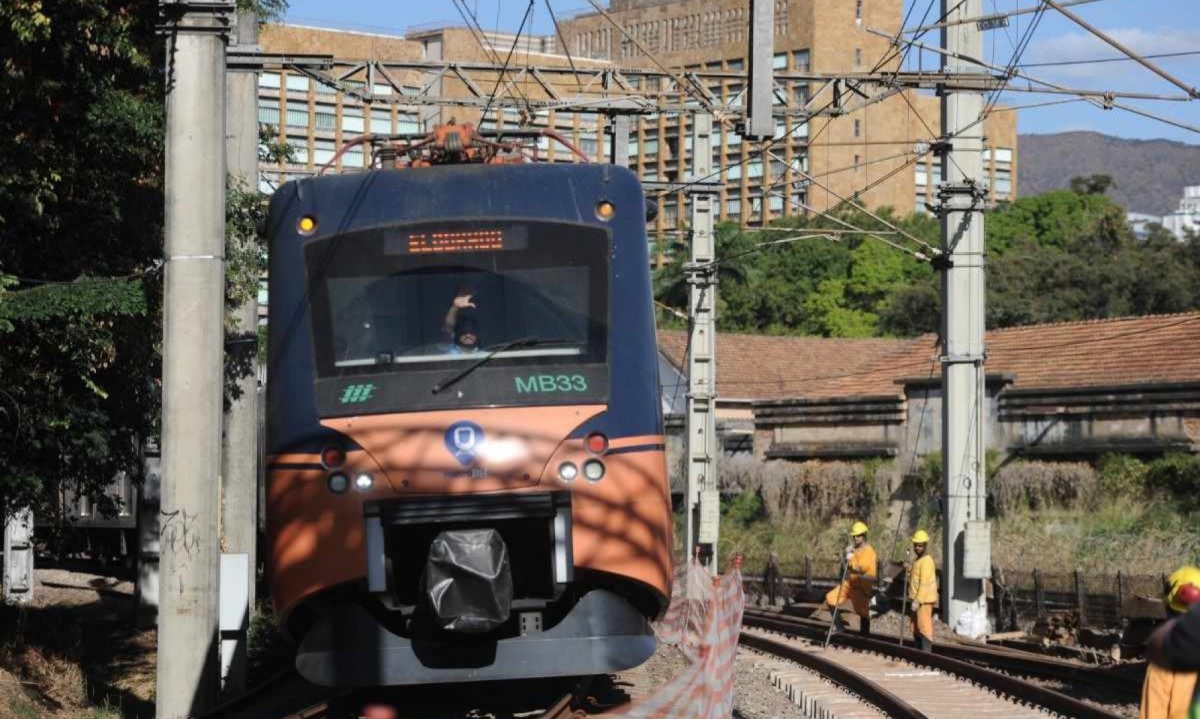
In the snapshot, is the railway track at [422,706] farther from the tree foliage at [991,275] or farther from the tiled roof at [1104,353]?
the tree foliage at [991,275]

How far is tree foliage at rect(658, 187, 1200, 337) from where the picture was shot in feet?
212

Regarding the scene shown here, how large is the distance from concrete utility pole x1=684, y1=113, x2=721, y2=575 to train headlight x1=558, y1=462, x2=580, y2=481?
17.2 metres

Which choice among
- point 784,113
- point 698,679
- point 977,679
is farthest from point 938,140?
point 698,679

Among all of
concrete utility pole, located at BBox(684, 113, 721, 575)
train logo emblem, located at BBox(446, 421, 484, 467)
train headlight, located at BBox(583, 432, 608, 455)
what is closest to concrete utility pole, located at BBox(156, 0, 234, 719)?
train logo emblem, located at BBox(446, 421, 484, 467)

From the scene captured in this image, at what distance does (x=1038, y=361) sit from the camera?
139 feet

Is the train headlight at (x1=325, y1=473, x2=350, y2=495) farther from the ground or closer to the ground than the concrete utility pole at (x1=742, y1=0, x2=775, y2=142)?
closer to the ground

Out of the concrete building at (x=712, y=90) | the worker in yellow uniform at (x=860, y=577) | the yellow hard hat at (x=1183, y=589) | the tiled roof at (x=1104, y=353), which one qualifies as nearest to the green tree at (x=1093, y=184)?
the concrete building at (x=712, y=90)

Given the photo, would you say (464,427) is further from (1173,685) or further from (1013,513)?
(1013,513)

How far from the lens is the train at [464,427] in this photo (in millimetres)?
11297

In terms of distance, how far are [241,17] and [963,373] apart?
10300mm

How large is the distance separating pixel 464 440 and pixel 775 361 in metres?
50.3

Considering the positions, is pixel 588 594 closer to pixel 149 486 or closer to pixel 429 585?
pixel 429 585

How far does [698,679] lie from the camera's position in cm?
1344

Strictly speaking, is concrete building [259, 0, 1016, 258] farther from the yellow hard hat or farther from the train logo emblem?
the yellow hard hat
